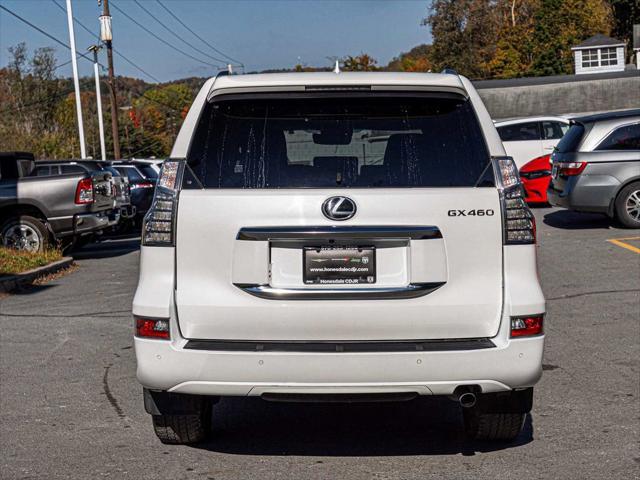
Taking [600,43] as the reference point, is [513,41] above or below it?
above

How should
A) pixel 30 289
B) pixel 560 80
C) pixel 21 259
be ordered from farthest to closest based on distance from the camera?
pixel 560 80 < pixel 21 259 < pixel 30 289

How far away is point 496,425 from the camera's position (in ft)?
17.2

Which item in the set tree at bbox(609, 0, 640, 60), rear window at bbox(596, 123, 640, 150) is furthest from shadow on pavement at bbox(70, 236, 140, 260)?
tree at bbox(609, 0, 640, 60)

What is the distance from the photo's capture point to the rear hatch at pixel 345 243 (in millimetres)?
4500

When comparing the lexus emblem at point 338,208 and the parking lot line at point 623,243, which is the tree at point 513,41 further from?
the lexus emblem at point 338,208

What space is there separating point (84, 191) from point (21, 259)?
2204 millimetres

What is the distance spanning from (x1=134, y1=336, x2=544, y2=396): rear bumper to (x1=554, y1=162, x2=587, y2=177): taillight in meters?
12.1

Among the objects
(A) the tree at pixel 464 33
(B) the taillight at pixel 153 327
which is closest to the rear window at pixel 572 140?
(B) the taillight at pixel 153 327

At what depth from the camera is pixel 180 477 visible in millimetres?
4945

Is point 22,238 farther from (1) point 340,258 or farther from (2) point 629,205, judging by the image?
(1) point 340,258

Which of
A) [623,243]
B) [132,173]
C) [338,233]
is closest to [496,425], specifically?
[338,233]

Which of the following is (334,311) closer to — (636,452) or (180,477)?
(180,477)

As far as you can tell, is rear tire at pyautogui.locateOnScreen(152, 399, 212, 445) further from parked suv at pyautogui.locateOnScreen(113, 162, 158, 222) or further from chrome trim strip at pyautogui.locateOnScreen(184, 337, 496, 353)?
parked suv at pyautogui.locateOnScreen(113, 162, 158, 222)

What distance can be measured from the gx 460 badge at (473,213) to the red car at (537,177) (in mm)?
16206
